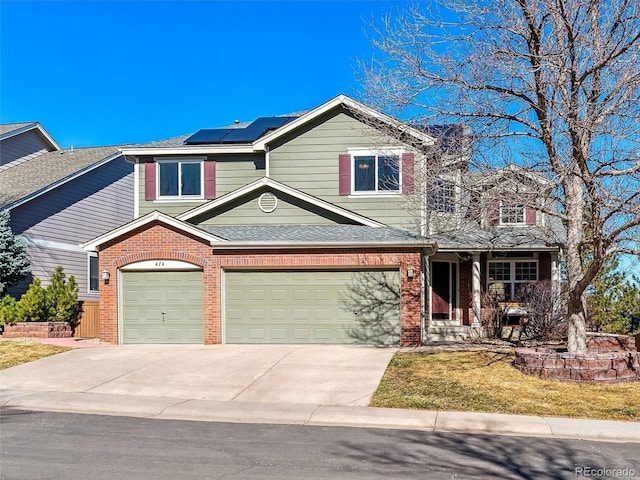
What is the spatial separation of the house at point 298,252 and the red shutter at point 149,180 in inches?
59.3

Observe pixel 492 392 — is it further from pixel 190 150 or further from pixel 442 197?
pixel 190 150

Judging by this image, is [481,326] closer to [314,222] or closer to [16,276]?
[314,222]

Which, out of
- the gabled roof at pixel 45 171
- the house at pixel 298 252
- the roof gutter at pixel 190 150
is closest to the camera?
the house at pixel 298 252

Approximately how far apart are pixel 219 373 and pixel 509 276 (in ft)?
39.9

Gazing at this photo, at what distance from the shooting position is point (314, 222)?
19.8 meters

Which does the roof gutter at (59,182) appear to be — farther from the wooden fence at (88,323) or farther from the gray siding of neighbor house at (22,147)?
the wooden fence at (88,323)

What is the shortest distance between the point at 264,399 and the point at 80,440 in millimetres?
3875

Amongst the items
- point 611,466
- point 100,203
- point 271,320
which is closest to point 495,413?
point 611,466

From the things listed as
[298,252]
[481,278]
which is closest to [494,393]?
[298,252]

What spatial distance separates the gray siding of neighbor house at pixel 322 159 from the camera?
2020 centimetres

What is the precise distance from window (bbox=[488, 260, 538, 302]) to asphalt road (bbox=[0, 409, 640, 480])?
1338 centimetres

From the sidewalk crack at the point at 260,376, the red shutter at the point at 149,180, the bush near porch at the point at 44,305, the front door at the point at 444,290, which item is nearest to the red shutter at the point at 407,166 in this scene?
the front door at the point at 444,290

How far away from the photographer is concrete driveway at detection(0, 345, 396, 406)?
12.3 meters

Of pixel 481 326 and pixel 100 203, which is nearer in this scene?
pixel 481 326
